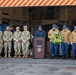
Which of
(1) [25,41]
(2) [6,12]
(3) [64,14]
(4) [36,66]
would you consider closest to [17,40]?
(1) [25,41]

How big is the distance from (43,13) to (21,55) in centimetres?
695

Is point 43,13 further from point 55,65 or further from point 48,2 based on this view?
point 55,65

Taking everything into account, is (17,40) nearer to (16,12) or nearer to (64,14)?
(16,12)

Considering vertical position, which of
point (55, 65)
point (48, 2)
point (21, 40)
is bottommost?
point (55, 65)

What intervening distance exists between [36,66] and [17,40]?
361 centimetres

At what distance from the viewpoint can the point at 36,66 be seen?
668 inches

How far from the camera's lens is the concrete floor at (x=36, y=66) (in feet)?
47.9

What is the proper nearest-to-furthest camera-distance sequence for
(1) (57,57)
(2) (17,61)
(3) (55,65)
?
(3) (55,65) → (2) (17,61) → (1) (57,57)

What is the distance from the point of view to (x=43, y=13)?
1066 inches

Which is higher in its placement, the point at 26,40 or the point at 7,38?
the point at 7,38

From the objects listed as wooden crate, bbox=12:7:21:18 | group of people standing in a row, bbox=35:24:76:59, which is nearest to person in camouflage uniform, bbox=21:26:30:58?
group of people standing in a row, bbox=35:24:76:59

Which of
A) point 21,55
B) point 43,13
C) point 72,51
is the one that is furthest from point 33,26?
point 72,51

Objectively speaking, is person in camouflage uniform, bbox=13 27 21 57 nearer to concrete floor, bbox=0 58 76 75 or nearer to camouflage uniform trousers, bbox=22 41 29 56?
camouflage uniform trousers, bbox=22 41 29 56

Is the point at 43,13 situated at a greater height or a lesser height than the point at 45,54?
greater
